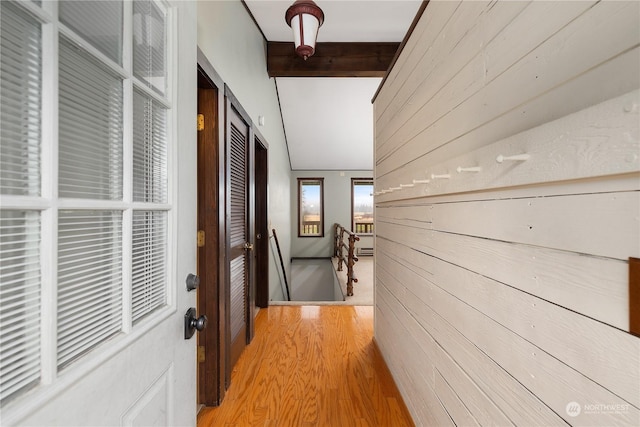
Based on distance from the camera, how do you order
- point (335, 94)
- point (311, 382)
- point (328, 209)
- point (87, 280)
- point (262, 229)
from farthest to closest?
point (328, 209), point (335, 94), point (262, 229), point (311, 382), point (87, 280)

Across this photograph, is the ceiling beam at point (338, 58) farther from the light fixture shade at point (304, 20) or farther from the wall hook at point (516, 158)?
the wall hook at point (516, 158)

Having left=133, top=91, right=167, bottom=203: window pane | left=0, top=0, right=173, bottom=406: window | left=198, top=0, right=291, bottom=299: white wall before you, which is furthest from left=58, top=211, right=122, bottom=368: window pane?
left=198, top=0, right=291, bottom=299: white wall

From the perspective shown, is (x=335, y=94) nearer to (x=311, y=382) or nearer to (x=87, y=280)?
(x=311, y=382)

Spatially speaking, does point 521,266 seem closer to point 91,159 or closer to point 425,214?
point 425,214

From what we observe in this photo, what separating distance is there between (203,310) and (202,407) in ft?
1.87

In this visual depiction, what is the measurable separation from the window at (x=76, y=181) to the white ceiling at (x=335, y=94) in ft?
7.46

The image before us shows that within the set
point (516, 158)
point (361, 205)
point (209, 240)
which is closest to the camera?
point (516, 158)

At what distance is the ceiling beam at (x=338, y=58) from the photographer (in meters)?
3.19

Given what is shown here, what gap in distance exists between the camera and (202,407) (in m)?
1.65

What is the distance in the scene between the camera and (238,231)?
87.9 inches

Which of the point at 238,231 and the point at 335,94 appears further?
the point at 335,94

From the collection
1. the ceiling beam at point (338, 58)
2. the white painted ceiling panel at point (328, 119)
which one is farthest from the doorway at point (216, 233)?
the white painted ceiling panel at point (328, 119)

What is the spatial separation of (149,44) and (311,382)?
2.00 m

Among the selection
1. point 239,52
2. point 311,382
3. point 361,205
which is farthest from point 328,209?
point 311,382
